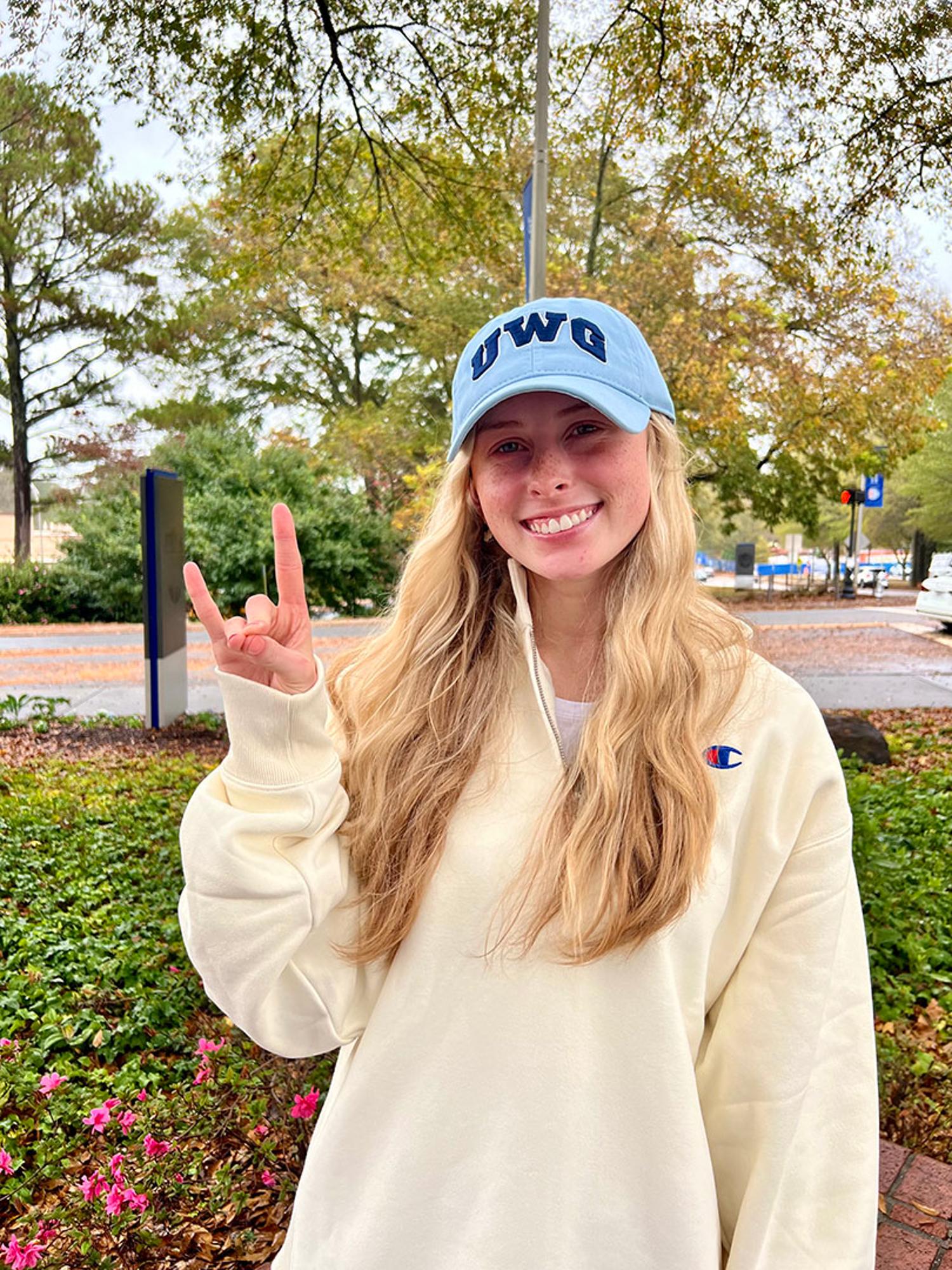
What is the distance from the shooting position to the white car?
582cm

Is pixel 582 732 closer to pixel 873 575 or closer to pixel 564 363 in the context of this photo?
pixel 564 363

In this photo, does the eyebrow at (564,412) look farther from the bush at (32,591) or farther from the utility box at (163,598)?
the utility box at (163,598)

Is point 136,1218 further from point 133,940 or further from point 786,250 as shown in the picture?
point 786,250

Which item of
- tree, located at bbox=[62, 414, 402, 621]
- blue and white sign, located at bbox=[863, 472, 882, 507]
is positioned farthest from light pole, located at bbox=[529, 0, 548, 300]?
blue and white sign, located at bbox=[863, 472, 882, 507]

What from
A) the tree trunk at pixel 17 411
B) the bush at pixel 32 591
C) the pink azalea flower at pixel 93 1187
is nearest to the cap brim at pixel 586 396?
the pink azalea flower at pixel 93 1187

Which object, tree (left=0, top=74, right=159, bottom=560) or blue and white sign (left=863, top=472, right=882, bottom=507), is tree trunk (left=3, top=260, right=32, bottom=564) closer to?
tree (left=0, top=74, right=159, bottom=560)

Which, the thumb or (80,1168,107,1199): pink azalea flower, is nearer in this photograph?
the thumb

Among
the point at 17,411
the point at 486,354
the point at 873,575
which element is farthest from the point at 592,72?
the point at 486,354

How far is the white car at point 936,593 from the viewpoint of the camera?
5.82m

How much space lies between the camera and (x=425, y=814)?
1.13m

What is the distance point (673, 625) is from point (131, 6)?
4.77m

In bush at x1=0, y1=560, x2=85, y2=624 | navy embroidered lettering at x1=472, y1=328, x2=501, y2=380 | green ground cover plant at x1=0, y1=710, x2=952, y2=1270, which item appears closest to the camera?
navy embroidered lettering at x1=472, y1=328, x2=501, y2=380

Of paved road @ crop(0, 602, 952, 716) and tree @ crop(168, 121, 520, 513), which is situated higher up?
tree @ crop(168, 121, 520, 513)

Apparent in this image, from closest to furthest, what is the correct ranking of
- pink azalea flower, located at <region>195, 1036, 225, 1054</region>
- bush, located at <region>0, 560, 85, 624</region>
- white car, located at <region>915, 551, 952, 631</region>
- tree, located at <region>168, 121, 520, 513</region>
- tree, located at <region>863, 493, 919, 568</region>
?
pink azalea flower, located at <region>195, 1036, 225, 1054</region>, bush, located at <region>0, 560, 85, 624</region>, tree, located at <region>168, 121, 520, 513</region>, tree, located at <region>863, 493, 919, 568</region>, white car, located at <region>915, 551, 952, 631</region>
